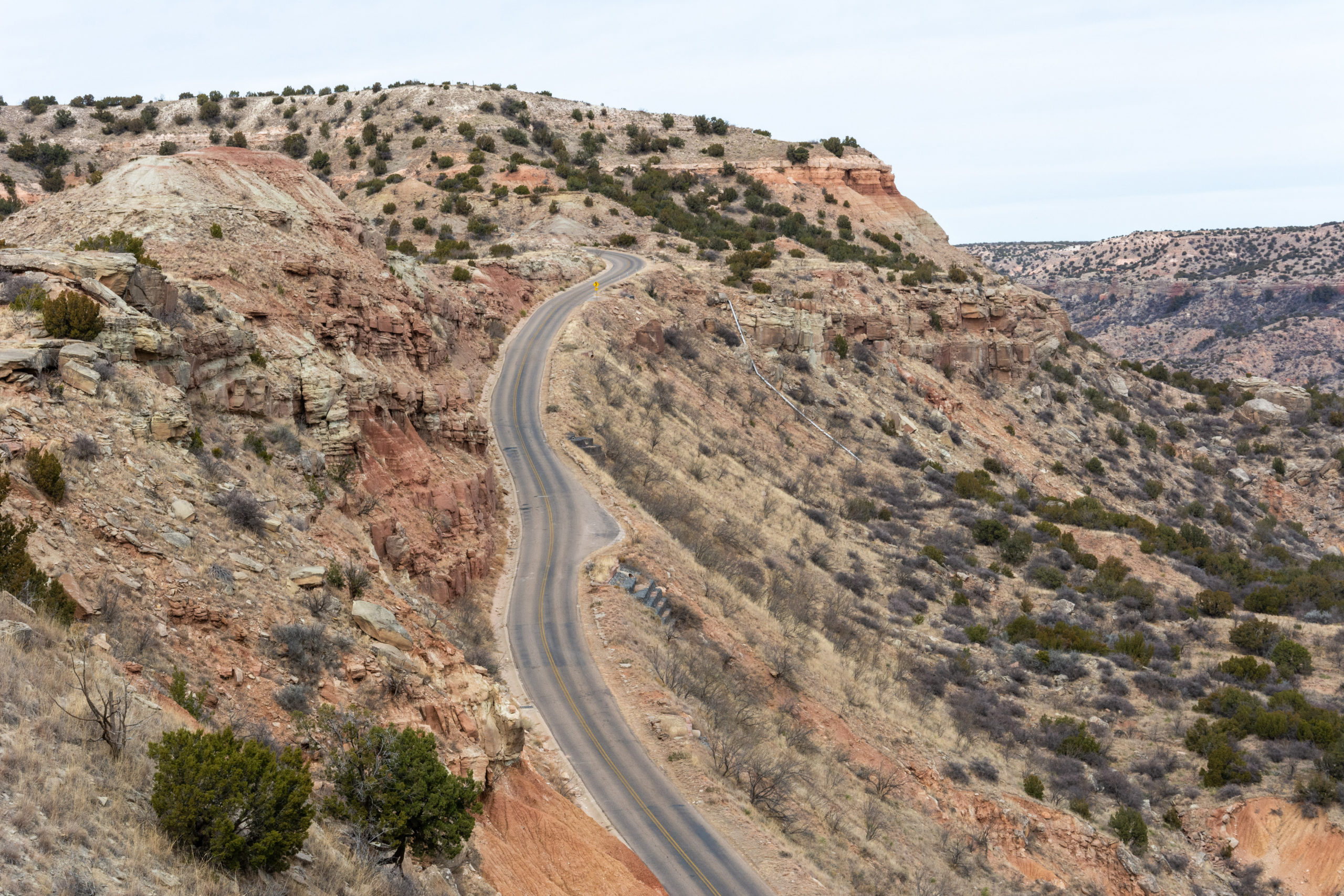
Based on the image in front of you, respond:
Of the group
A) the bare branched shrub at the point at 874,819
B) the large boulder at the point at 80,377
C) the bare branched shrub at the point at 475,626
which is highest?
the large boulder at the point at 80,377

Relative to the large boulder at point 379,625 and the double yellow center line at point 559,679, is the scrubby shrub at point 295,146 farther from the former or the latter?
the large boulder at point 379,625

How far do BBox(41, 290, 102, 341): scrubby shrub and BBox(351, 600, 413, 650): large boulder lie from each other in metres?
7.62

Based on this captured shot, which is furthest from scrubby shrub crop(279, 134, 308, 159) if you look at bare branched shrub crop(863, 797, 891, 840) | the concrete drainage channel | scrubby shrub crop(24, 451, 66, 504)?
bare branched shrub crop(863, 797, 891, 840)

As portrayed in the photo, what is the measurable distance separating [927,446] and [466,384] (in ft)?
102

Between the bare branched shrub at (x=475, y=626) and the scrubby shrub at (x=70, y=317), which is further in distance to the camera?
the bare branched shrub at (x=475, y=626)

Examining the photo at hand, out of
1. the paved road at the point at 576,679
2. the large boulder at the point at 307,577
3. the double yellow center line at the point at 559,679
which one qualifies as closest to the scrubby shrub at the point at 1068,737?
the paved road at the point at 576,679

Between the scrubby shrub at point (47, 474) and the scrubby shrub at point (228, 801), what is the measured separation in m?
6.31

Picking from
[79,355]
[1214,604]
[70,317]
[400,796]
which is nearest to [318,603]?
[400,796]

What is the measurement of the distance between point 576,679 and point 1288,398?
257ft

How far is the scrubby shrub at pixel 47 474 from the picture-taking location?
44.9ft

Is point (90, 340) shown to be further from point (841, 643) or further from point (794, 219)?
point (794, 219)

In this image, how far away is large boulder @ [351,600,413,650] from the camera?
649 inches

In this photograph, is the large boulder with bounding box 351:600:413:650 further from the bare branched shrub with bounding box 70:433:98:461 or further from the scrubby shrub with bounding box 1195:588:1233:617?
the scrubby shrub with bounding box 1195:588:1233:617

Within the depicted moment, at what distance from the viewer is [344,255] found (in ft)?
108
